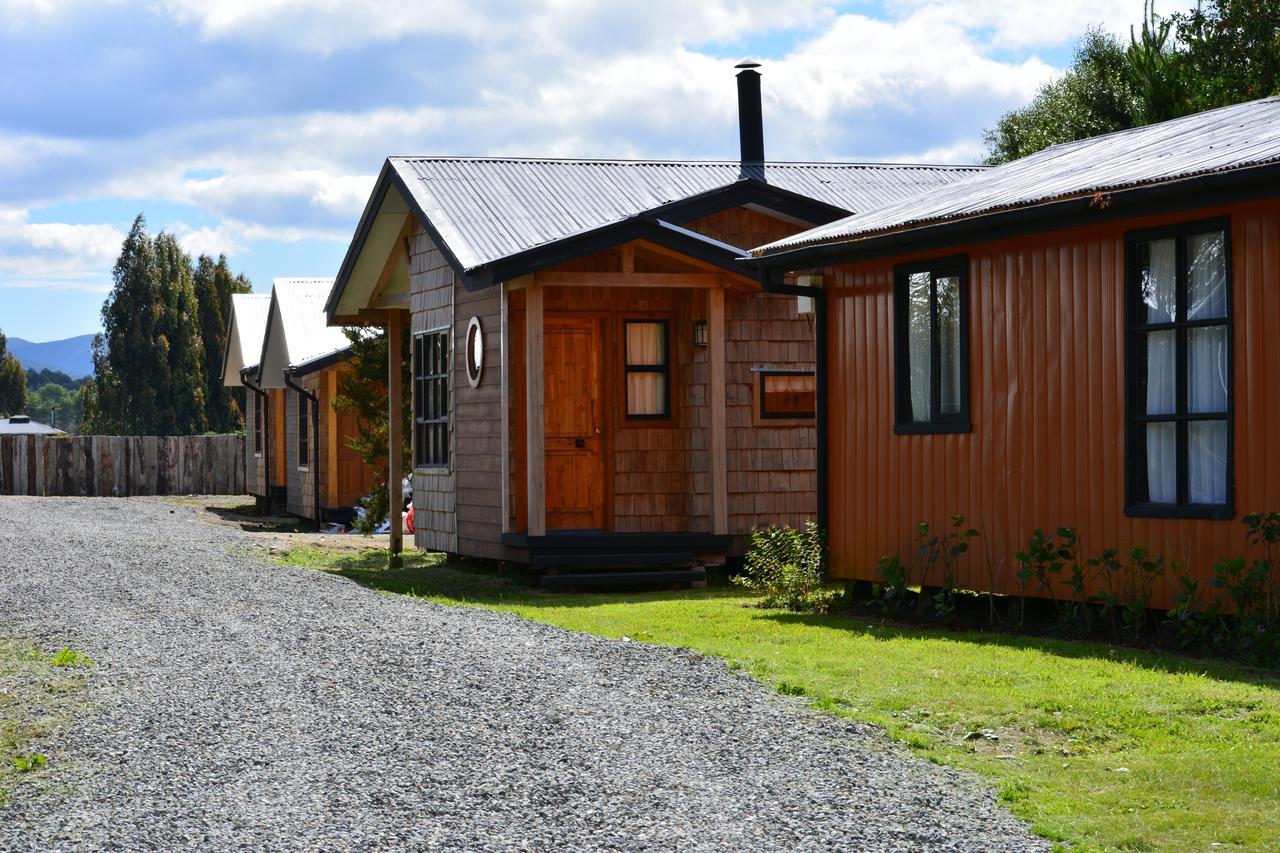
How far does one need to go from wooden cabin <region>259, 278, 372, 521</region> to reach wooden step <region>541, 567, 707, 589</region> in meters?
10.2

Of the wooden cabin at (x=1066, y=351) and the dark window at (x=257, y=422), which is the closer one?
the wooden cabin at (x=1066, y=351)

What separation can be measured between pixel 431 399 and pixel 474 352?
6.83 ft

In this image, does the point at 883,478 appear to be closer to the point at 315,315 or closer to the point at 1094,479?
the point at 1094,479

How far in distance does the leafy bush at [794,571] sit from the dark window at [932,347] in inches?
52.8

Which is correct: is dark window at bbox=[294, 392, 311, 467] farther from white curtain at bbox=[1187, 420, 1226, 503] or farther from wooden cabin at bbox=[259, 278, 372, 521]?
white curtain at bbox=[1187, 420, 1226, 503]

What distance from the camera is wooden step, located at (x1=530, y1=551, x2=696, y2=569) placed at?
47.3ft

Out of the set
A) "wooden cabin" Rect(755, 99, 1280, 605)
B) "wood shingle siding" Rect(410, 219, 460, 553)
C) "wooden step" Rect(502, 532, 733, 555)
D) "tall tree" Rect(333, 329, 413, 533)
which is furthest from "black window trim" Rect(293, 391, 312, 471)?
"wooden cabin" Rect(755, 99, 1280, 605)

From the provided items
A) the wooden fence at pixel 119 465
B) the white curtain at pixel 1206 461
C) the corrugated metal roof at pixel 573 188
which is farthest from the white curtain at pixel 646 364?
the wooden fence at pixel 119 465

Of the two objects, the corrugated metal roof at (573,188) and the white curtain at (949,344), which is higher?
the corrugated metal roof at (573,188)

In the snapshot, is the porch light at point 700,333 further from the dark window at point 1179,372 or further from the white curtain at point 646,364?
the dark window at point 1179,372

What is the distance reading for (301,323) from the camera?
28156 mm

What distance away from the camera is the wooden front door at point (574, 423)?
1527 cm

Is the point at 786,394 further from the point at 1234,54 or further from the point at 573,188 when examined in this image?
the point at 1234,54

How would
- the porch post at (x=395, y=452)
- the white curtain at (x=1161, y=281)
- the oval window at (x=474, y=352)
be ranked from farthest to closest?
the porch post at (x=395, y=452) → the oval window at (x=474, y=352) → the white curtain at (x=1161, y=281)
